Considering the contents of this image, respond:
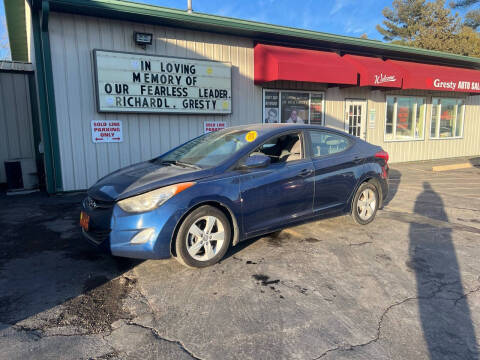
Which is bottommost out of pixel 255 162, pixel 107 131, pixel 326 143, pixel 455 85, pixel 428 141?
pixel 428 141

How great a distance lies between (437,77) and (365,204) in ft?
30.8

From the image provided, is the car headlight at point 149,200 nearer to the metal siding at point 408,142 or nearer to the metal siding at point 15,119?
the metal siding at point 15,119

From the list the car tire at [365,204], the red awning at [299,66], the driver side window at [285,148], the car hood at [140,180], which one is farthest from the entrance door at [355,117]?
the car hood at [140,180]

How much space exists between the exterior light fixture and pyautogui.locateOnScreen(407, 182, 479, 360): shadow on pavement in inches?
262

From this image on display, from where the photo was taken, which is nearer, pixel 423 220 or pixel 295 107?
pixel 423 220

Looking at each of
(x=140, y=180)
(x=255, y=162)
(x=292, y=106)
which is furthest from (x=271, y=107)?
(x=140, y=180)

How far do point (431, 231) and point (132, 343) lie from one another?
177 inches

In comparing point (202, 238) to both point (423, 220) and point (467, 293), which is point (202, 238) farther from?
point (423, 220)

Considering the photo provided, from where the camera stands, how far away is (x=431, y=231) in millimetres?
5301

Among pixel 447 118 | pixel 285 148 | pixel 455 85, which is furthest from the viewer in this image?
pixel 447 118

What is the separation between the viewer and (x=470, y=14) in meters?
35.0

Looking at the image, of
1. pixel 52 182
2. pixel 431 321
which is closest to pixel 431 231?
pixel 431 321

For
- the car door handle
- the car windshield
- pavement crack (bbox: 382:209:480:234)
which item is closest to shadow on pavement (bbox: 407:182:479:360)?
pavement crack (bbox: 382:209:480:234)

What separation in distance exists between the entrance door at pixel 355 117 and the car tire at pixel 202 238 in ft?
30.2
